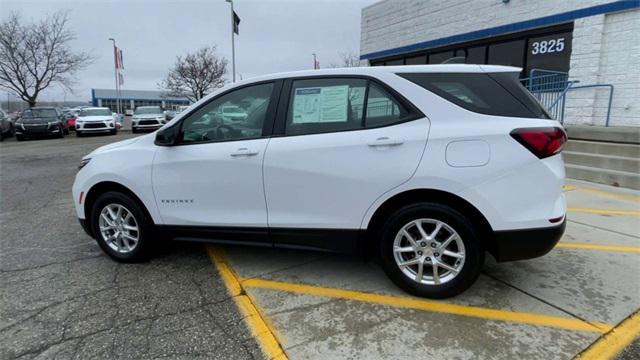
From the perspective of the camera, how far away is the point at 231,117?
3.59 m

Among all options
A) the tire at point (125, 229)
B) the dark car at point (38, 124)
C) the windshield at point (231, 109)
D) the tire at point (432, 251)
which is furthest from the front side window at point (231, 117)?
the dark car at point (38, 124)

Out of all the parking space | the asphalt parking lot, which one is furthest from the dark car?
the parking space

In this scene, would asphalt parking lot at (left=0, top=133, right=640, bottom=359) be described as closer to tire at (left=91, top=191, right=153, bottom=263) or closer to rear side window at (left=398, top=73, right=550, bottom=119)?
tire at (left=91, top=191, right=153, bottom=263)

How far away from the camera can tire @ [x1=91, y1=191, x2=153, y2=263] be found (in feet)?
12.5

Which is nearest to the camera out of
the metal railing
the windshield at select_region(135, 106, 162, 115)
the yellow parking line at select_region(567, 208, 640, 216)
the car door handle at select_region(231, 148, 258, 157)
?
the car door handle at select_region(231, 148, 258, 157)

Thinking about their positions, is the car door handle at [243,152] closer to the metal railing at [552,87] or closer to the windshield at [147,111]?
the metal railing at [552,87]

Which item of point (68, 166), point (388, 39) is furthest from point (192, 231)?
point (388, 39)

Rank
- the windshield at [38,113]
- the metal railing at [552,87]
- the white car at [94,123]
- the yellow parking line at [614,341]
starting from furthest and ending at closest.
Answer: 1. the white car at [94,123]
2. the windshield at [38,113]
3. the metal railing at [552,87]
4. the yellow parking line at [614,341]

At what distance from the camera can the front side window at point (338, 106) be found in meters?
3.09

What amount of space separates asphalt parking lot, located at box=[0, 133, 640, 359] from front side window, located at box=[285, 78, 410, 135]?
133cm

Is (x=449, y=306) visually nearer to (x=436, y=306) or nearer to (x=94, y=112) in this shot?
(x=436, y=306)

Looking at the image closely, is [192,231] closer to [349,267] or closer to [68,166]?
[349,267]

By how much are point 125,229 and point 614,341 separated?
3991 mm

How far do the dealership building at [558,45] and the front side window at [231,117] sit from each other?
452cm
